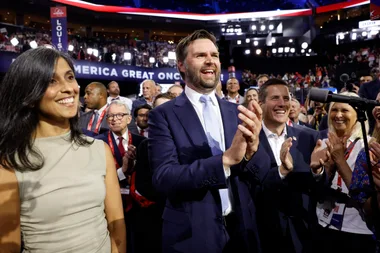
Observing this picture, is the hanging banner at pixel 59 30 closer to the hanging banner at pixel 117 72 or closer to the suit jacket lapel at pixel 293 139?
the hanging banner at pixel 117 72

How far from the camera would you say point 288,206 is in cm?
236

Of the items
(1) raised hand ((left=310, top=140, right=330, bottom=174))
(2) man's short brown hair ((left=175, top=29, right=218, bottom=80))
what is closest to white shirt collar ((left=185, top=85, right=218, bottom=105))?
(2) man's short brown hair ((left=175, top=29, right=218, bottom=80))

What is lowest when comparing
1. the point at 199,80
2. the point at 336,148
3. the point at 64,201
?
the point at 64,201

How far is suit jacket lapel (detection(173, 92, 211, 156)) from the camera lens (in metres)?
1.79

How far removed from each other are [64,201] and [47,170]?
0.15 m

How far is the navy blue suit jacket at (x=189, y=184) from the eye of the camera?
Result: 1.63 metres

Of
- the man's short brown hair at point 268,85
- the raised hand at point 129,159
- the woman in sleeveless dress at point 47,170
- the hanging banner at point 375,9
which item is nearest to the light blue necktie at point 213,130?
the woman in sleeveless dress at point 47,170

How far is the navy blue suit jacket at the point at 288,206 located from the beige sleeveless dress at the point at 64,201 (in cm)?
105

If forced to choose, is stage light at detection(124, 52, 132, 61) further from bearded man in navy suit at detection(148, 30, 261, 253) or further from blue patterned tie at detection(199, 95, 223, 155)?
blue patterned tie at detection(199, 95, 223, 155)

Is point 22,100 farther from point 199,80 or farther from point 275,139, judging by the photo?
point 275,139

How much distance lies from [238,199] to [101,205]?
705mm

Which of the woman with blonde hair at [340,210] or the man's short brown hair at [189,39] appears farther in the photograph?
the woman with blonde hair at [340,210]

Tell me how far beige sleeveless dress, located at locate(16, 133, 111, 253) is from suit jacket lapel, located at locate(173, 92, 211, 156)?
1.55ft

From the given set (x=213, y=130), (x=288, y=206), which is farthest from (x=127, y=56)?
(x=213, y=130)
